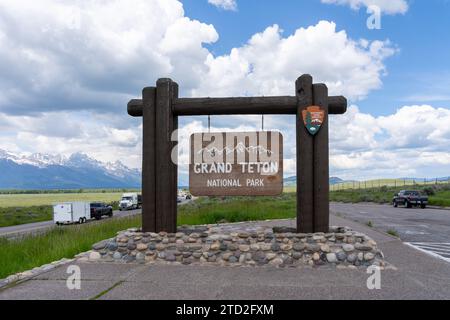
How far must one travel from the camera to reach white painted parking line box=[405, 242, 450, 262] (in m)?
9.36

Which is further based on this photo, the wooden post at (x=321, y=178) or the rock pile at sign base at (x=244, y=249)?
the wooden post at (x=321, y=178)

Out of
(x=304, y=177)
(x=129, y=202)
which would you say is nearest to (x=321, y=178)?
(x=304, y=177)

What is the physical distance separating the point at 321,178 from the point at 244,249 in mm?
2264

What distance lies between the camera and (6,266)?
772cm

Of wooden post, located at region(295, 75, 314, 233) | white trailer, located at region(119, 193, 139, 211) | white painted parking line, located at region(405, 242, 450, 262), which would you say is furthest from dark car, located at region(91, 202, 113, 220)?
wooden post, located at region(295, 75, 314, 233)

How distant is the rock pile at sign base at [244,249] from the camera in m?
7.62

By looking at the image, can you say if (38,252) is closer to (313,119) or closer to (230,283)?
(230,283)

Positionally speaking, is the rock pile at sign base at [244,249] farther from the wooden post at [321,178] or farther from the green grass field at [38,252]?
the green grass field at [38,252]

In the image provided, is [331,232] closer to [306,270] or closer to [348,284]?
[306,270]

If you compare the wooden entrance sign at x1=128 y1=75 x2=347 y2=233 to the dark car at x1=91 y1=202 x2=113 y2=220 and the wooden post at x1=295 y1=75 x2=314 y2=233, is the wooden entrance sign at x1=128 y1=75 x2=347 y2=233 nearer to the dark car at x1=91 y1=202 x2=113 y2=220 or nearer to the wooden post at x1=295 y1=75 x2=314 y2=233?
the wooden post at x1=295 y1=75 x2=314 y2=233

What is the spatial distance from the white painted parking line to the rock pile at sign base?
265 cm

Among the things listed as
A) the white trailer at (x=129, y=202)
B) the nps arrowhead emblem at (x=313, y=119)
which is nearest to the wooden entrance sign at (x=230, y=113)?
the nps arrowhead emblem at (x=313, y=119)
